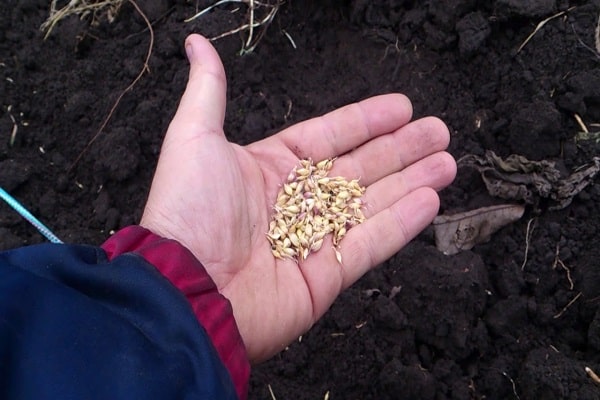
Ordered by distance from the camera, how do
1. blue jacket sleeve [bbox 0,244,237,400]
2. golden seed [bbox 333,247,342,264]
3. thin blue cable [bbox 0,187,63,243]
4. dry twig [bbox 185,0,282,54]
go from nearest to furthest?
blue jacket sleeve [bbox 0,244,237,400]
golden seed [bbox 333,247,342,264]
thin blue cable [bbox 0,187,63,243]
dry twig [bbox 185,0,282,54]

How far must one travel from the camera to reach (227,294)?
1794 millimetres

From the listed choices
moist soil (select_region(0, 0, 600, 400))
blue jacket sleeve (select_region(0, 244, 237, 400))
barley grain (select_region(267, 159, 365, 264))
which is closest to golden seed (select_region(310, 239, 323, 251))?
barley grain (select_region(267, 159, 365, 264))

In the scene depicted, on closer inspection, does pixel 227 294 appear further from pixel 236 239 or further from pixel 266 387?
pixel 266 387

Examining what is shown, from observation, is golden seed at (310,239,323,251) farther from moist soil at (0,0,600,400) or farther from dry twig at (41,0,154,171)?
dry twig at (41,0,154,171)

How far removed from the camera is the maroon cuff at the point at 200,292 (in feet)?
5.12

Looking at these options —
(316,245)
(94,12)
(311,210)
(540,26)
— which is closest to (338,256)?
(316,245)

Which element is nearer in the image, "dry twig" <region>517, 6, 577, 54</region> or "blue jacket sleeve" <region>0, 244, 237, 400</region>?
"blue jacket sleeve" <region>0, 244, 237, 400</region>

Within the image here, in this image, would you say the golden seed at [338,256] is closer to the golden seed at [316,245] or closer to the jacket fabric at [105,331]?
the golden seed at [316,245]

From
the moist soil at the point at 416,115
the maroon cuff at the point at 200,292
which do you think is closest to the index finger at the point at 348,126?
the moist soil at the point at 416,115

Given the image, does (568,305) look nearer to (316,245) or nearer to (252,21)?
(316,245)

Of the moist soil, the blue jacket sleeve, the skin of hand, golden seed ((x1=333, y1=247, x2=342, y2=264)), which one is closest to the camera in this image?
the blue jacket sleeve

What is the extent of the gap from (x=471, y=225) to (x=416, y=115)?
0.49 m

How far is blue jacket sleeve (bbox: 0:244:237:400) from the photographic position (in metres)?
1.22

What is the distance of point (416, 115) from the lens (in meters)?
2.45
